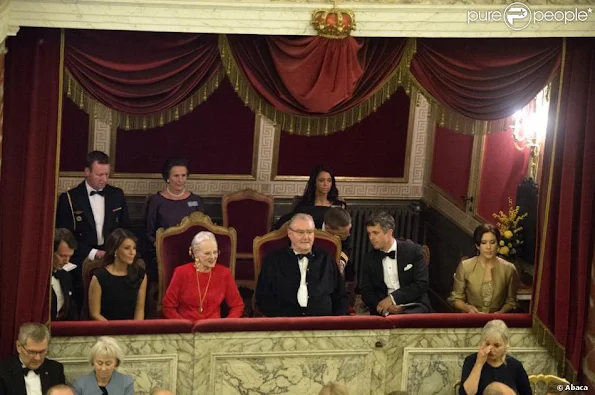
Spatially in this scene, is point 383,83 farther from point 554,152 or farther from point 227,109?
point 227,109

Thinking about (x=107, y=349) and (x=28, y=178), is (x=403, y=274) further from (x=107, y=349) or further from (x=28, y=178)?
(x=28, y=178)

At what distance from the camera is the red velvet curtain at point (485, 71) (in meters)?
7.47

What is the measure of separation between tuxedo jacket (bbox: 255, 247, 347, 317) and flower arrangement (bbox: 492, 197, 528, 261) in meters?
1.63

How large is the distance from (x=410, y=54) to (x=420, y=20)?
0.80 feet

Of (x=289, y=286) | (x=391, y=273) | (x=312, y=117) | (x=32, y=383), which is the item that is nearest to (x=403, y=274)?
(x=391, y=273)

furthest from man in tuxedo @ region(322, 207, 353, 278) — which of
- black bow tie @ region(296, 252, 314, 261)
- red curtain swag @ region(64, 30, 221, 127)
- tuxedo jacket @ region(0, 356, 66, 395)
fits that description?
tuxedo jacket @ region(0, 356, 66, 395)

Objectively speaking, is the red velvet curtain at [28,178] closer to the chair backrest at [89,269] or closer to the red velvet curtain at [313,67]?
the chair backrest at [89,269]

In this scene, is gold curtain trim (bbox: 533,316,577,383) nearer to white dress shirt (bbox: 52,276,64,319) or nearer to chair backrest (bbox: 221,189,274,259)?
chair backrest (bbox: 221,189,274,259)

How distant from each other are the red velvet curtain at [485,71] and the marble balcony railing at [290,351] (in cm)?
132

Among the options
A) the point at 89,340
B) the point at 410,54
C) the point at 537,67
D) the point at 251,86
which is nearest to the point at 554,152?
the point at 537,67

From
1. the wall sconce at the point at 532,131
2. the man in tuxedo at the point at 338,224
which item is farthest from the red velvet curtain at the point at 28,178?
the wall sconce at the point at 532,131

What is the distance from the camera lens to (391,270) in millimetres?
8008

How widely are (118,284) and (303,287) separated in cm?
112

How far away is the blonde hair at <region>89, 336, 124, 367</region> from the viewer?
6.84m
